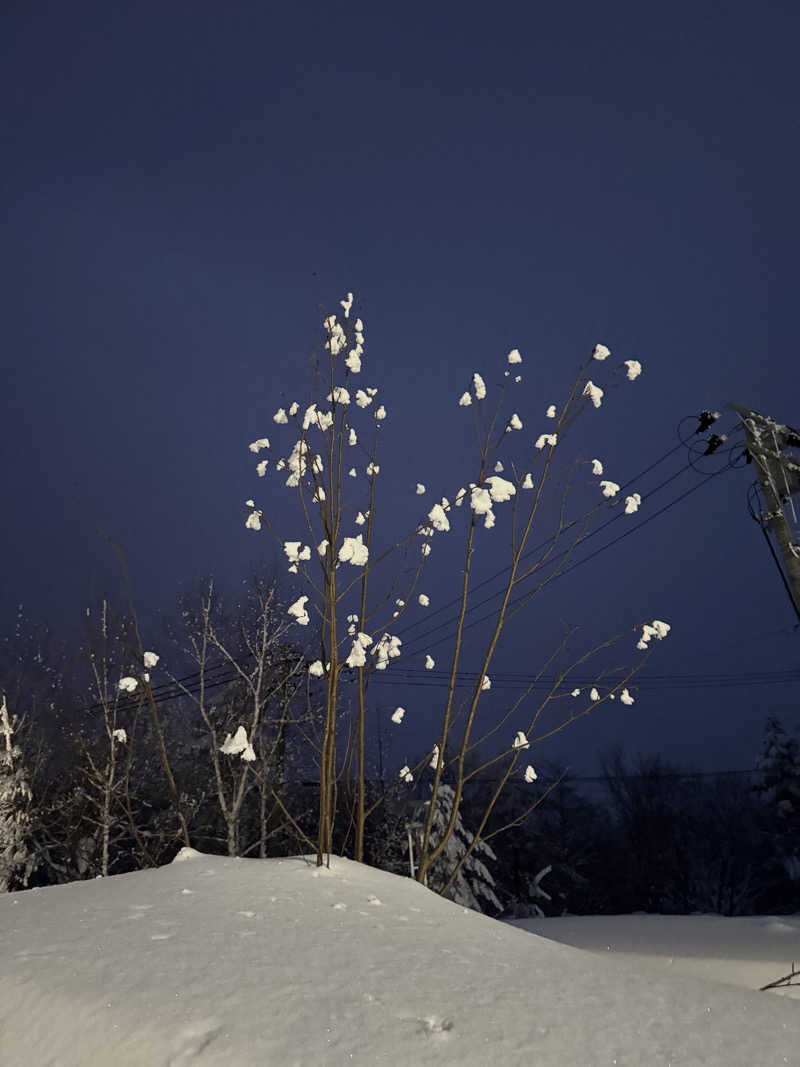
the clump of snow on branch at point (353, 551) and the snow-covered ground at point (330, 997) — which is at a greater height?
the clump of snow on branch at point (353, 551)

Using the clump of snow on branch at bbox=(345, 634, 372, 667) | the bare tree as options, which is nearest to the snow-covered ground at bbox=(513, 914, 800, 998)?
the clump of snow on branch at bbox=(345, 634, 372, 667)

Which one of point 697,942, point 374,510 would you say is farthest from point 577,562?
point 374,510

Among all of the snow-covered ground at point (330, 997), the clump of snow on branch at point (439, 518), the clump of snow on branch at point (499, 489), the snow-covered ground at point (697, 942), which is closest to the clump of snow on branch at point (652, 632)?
the clump of snow on branch at point (499, 489)

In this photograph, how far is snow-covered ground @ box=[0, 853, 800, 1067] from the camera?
1.42 meters

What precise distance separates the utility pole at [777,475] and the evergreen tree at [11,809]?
12.2 metres

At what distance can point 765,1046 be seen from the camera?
1.45 metres

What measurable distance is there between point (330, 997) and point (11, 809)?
14305mm

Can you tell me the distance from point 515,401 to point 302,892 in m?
2.34

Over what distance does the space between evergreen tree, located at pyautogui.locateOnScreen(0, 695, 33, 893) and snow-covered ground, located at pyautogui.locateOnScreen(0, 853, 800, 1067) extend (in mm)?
12192

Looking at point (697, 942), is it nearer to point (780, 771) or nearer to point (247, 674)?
point (247, 674)

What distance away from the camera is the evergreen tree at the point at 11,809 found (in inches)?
507

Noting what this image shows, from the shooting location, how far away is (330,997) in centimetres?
162

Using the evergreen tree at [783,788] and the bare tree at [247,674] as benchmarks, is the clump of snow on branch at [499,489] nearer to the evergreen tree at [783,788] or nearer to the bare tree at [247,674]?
the bare tree at [247,674]

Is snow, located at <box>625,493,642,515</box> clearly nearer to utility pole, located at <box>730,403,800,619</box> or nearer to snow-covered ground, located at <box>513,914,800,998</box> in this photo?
snow-covered ground, located at <box>513,914,800,998</box>
